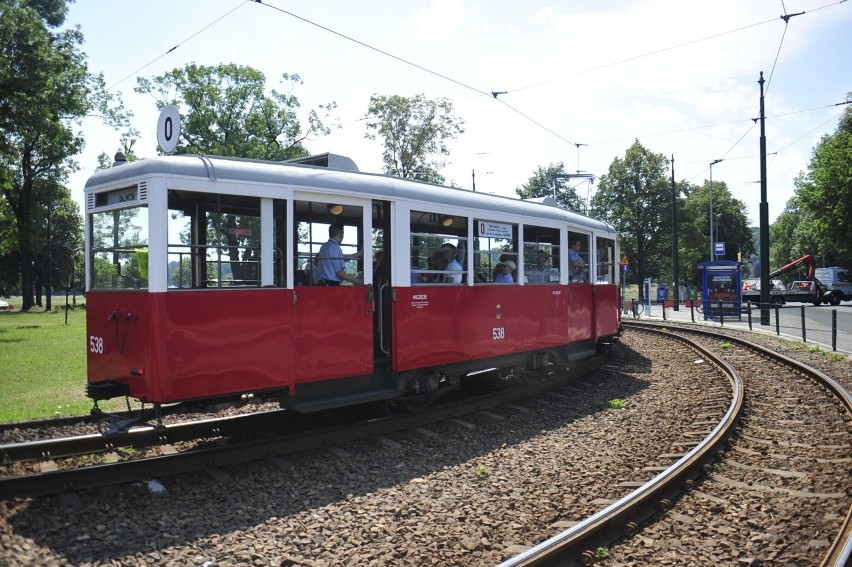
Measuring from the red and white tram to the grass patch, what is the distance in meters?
3.12

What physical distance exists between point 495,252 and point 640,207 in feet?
174

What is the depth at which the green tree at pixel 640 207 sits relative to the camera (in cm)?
5903

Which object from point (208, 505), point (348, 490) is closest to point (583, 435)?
point (348, 490)

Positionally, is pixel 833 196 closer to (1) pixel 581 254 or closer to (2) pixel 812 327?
(2) pixel 812 327

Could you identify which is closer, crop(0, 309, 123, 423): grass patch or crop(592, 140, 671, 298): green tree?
crop(0, 309, 123, 423): grass patch

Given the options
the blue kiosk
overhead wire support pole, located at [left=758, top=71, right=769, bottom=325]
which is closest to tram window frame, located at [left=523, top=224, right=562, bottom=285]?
overhead wire support pole, located at [left=758, top=71, right=769, bottom=325]

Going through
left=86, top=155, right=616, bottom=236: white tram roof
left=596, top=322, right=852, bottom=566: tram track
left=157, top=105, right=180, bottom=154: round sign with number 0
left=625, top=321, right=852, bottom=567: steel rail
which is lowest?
left=596, top=322, right=852, bottom=566: tram track

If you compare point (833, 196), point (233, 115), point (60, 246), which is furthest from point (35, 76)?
point (60, 246)

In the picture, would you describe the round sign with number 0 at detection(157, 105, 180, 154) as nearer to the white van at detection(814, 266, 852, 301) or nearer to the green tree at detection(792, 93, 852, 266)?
the green tree at detection(792, 93, 852, 266)

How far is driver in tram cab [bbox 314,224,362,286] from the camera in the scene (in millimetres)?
7660

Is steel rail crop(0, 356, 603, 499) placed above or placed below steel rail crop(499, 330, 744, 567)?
above

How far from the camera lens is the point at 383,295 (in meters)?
8.48

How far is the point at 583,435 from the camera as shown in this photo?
8367 mm

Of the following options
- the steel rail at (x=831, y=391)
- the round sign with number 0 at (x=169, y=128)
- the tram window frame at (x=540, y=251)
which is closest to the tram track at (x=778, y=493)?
the steel rail at (x=831, y=391)
